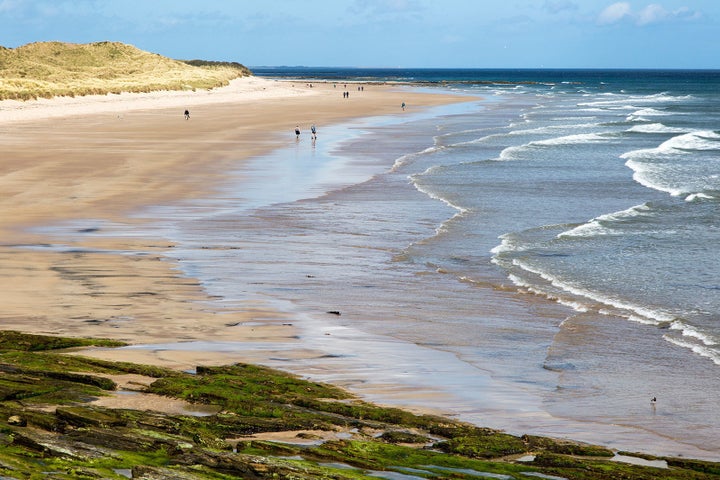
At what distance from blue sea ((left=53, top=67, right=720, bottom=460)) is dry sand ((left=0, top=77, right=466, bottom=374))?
88 cm

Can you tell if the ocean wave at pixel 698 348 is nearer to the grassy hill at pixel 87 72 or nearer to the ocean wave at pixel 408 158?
the ocean wave at pixel 408 158

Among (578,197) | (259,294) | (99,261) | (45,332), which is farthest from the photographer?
(578,197)

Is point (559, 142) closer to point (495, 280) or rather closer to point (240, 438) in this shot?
point (495, 280)

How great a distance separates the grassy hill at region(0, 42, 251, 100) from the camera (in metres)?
78.5

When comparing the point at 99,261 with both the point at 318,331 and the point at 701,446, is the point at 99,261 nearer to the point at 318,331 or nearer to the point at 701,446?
the point at 318,331

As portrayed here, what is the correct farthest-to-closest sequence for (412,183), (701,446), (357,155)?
(357,155) < (412,183) < (701,446)

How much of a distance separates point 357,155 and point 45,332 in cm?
2877

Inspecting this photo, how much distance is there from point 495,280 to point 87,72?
10917cm

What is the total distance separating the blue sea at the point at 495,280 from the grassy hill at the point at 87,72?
45601 mm

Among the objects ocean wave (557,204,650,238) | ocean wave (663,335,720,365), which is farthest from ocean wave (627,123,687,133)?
ocean wave (663,335,720,365)

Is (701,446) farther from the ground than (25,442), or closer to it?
closer to it

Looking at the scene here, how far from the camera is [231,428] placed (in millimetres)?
8922

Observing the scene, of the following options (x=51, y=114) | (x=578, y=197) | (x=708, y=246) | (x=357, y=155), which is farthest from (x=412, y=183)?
(x=51, y=114)

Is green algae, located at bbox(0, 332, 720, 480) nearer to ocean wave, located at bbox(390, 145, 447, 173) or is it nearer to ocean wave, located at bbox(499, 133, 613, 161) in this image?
ocean wave, located at bbox(390, 145, 447, 173)
